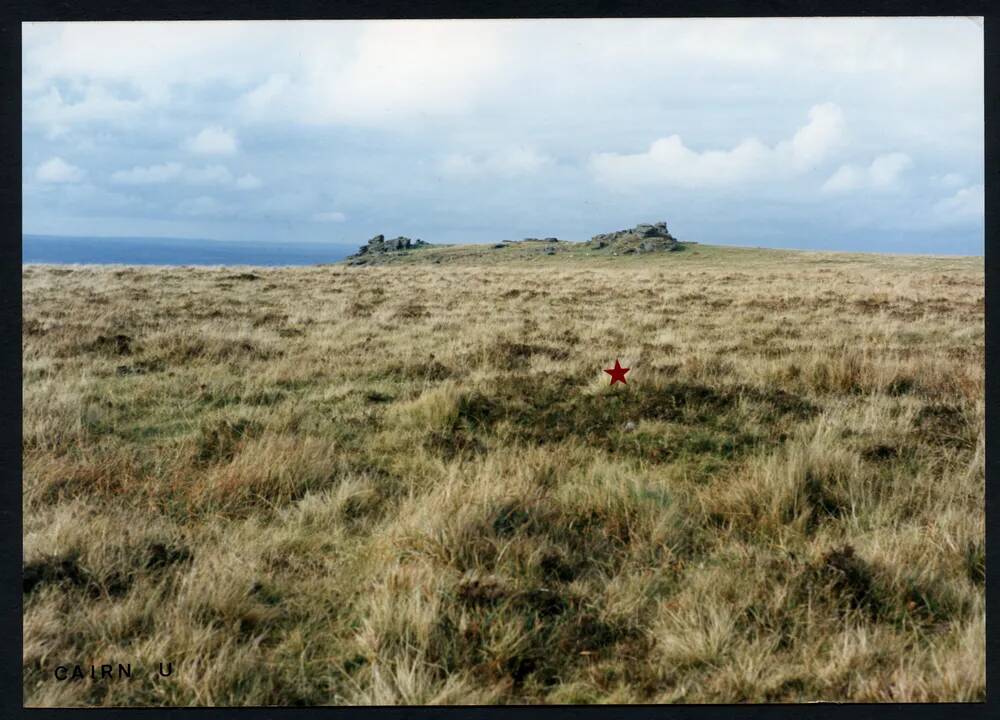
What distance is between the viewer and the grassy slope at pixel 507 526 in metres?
3.43

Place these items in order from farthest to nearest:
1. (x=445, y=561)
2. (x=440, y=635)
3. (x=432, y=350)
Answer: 1. (x=432, y=350)
2. (x=445, y=561)
3. (x=440, y=635)

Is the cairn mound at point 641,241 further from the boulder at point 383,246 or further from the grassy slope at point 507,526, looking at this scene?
the grassy slope at point 507,526

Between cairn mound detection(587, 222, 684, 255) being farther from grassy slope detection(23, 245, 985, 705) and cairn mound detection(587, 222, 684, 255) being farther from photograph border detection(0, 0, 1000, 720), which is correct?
photograph border detection(0, 0, 1000, 720)

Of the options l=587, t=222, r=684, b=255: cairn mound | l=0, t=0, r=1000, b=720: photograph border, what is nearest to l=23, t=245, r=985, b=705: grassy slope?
l=0, t=0, r=1000, b=720: photograph border

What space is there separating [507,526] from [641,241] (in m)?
37.0

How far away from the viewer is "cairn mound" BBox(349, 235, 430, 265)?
1593 inches

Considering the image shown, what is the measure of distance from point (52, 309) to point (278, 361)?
7631 mm

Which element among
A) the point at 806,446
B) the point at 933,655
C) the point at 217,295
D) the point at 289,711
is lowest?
the point at 289,711

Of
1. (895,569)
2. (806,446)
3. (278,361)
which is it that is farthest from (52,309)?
(895,569)

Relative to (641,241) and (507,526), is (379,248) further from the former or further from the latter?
(507,526)

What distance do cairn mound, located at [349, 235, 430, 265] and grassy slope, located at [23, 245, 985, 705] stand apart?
1222 inches

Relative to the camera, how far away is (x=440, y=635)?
11.5 feet

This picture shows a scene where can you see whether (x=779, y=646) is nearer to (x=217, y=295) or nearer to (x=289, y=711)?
(x=289, y=711)

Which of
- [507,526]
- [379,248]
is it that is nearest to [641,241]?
[379,248]
